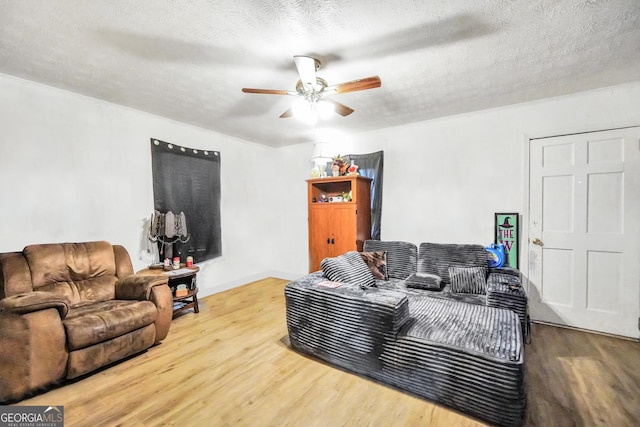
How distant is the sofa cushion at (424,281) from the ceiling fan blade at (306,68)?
2179 mm

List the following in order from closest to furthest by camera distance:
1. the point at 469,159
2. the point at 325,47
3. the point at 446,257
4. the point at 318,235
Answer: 1. the point at 325,47
2. the point at 446,257
3. the point at 469,159
4. the point at 318,235

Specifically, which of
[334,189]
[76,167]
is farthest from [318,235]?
[76,167]

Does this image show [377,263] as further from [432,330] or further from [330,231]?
[432,330]

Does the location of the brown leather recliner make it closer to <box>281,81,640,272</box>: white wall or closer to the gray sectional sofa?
the gray sectional sofa

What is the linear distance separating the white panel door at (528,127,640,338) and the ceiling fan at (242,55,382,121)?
7.68ft

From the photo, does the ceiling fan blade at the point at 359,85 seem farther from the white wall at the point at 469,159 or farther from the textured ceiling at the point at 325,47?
the white wall at the point at 469,159

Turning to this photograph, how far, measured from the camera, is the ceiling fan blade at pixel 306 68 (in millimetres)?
1745

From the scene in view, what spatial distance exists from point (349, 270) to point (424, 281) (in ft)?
2.80

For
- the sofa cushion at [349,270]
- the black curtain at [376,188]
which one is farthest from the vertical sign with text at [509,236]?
the sofa cushion at [349,270]

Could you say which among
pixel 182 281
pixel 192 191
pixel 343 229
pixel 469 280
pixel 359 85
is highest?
pixel 359 85

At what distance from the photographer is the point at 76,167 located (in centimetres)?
280

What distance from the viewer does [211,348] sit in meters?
2.49

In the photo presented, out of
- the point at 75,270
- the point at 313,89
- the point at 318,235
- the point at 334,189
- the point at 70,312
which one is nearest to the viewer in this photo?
the point at 313,89

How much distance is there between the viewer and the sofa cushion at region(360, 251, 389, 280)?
10.3 feet
